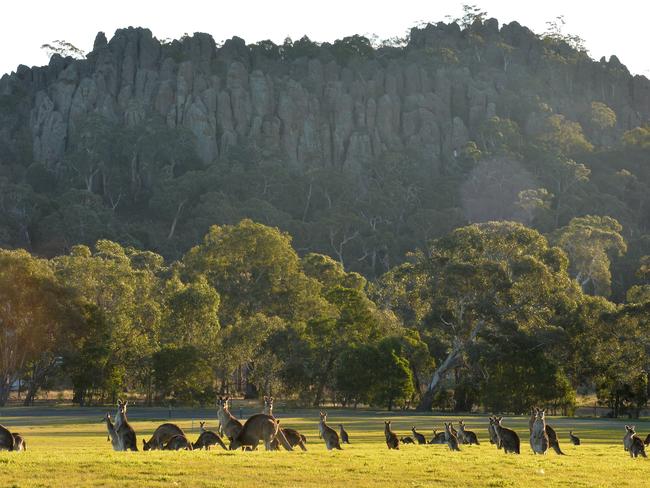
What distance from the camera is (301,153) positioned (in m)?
167

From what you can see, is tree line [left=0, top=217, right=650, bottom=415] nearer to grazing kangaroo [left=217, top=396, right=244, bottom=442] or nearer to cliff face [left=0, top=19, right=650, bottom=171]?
grazing kangaroo [left=217, top=396, right=244, bottom=442]

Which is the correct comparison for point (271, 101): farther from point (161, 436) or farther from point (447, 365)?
point (161, 436)

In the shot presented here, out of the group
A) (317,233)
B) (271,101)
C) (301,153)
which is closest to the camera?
(317,233)

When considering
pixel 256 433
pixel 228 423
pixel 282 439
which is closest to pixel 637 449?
pixel 282 439

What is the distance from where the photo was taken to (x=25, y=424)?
169 ft

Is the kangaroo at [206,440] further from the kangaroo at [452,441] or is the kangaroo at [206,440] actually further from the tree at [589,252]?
the tree at [589,252]

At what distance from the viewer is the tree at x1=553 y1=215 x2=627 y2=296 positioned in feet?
373

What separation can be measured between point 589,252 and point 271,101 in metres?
76.7

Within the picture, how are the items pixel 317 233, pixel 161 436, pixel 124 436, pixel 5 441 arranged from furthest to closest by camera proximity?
pixel 317 233 < pixel 161 436 < pixel 124 436 < pixel 5 441

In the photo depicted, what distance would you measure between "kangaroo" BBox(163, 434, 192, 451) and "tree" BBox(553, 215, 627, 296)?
293 feet

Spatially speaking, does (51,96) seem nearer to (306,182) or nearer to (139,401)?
(306,182)

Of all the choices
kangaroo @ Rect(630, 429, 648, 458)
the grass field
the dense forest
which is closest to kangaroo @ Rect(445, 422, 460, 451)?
the grass field

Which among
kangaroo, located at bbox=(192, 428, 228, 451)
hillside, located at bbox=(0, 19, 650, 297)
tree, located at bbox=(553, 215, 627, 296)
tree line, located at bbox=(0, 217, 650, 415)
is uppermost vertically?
hillside, located at bbox=(0, 19, 650, 297)

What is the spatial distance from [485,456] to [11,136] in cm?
16164
